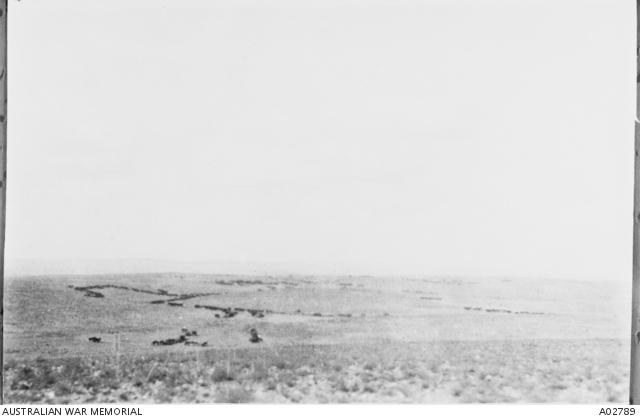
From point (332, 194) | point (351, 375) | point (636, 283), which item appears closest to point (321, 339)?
point (351, 375)

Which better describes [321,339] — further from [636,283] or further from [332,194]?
[636,283]

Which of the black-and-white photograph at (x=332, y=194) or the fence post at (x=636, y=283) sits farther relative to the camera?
the black-and-white photograph at (x=332, y=194)

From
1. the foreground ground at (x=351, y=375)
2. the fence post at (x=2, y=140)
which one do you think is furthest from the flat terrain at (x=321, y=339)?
the fence post at (x=2, y=140)

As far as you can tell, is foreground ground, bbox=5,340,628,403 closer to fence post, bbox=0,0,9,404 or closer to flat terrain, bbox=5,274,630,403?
flat terrain, bbox=5,274,630,403

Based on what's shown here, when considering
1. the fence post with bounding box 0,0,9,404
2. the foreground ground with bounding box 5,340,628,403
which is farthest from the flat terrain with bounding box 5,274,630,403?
the fence post with bounding box 0,0,9,404

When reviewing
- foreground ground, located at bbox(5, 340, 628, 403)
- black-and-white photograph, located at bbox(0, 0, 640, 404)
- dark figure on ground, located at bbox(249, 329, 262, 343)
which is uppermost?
→ black-and-white photograph, located at bbox(0, 0, 640, 404)

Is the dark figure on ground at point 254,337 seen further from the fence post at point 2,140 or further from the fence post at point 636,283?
the fence post at point 636,283

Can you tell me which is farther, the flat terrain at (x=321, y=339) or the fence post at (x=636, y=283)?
the flat terrain at (x=321, y=339)

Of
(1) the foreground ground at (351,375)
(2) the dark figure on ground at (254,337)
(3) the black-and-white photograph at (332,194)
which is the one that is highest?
(3) the black-and-white photograph at (332,194)

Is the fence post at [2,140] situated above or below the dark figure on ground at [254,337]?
above

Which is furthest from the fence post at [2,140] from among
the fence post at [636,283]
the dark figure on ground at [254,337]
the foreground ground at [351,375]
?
the fence post at [636,283]
